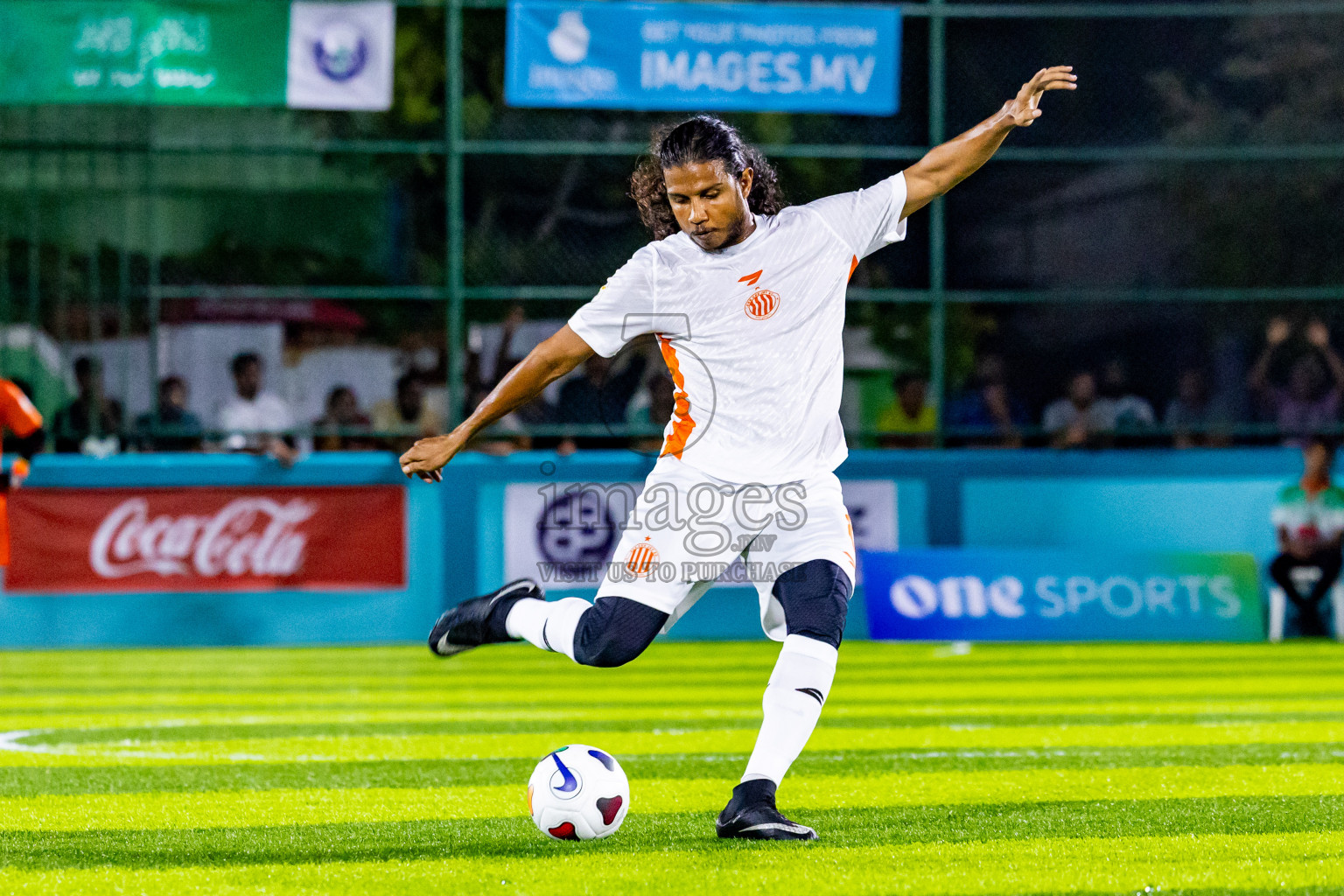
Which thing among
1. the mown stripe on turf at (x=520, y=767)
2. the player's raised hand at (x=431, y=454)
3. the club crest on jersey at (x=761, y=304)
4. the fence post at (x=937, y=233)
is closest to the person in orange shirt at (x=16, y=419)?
the mown stripe on turf at (x=520, y=767)

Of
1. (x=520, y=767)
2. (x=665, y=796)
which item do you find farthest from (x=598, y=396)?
(x=665, y=796)

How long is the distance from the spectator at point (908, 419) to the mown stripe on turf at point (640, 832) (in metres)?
8.92

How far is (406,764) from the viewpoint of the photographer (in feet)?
22.0

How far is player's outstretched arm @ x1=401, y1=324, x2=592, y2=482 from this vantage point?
4.72 meters

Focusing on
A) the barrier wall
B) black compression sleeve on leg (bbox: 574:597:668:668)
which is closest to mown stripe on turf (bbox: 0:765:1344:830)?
black compression sleeve on leg (bbox: 574:597:668:668)

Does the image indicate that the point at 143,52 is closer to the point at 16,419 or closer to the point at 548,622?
the point at 16,419

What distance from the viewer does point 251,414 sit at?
1377 cm

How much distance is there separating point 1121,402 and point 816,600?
33.8ft

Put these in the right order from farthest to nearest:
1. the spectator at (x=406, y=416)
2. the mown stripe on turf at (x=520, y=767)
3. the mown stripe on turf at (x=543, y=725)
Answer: the spectator at (x=406, y=416)
the mown stripe on turf at (x=543, y=725)
the mown stripe on turf at (x=520, y=767)

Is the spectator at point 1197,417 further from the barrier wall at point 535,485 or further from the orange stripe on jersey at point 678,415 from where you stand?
the orange stripe on jersey at point 678,415

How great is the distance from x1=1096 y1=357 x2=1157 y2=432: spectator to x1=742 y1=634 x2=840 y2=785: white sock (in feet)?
33.4

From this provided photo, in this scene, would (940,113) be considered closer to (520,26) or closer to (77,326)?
(520,26)

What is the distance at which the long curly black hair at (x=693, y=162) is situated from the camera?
15.1 ft

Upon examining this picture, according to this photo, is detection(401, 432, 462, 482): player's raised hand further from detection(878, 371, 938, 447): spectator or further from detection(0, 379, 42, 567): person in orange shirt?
detection(878, 371, 938, 447): spectator
